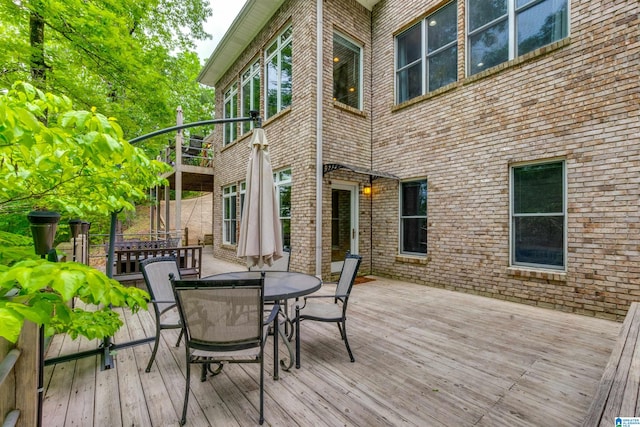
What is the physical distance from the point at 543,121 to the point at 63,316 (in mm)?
6295

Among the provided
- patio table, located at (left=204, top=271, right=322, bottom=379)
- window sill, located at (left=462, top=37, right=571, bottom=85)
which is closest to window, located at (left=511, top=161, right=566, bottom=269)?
window sill, located at (left=462, top=37, right=571, bottom=85)

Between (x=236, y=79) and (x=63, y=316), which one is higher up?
(x=236, y=79)

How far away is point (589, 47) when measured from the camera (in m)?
4.23

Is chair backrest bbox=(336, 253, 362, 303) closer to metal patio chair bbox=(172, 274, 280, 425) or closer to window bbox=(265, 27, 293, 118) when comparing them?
metal patio chair bbox=(172, 274, 280, 425)

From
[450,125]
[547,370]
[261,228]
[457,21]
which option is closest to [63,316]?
[261,228]

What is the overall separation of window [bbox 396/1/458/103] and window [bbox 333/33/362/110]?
1031 mm

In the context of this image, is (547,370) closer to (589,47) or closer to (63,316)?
(63,316)

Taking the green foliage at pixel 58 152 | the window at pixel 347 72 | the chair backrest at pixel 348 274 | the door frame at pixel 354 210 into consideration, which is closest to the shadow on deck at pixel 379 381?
the chair backrest at pixel 348 274

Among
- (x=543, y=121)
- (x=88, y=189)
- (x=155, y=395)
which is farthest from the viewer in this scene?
(x=543, y=121)

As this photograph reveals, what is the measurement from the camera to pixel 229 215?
33.4 ft

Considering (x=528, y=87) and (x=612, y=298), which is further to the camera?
(x=528, y=87)

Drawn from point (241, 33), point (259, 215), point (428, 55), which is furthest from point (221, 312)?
point (241, 33)

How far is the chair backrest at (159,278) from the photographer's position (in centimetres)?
281

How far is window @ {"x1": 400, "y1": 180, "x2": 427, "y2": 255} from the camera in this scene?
6367 mm
